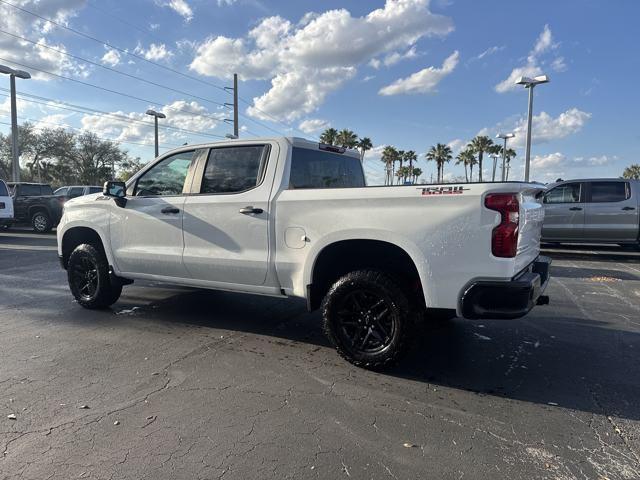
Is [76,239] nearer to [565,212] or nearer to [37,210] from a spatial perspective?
[565,212]

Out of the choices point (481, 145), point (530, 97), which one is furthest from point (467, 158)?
point (530, 97)

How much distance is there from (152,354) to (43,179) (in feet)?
219

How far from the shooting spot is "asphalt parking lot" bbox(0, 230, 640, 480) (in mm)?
2559

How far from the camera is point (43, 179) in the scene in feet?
198

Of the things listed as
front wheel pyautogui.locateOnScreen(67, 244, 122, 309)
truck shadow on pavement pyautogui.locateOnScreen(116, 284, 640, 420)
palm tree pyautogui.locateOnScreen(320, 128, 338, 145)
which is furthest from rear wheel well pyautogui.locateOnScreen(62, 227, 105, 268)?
palm tree pyautogui.locateOnScreen(320, 128, 338, 145)

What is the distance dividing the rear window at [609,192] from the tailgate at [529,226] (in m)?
7.93

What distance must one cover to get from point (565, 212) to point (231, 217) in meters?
9.37

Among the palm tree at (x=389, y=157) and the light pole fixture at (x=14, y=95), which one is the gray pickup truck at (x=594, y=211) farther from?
the palm tree at (x=389, y=157)

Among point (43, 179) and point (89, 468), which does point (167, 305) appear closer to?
point (89, 468)

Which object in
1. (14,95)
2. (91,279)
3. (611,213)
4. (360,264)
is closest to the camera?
(360,264)

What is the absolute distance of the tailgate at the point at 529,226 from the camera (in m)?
3.36

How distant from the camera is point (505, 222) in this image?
3189 millimetres

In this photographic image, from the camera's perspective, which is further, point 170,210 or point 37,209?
point 37,209

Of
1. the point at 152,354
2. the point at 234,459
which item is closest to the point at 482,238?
the point at 234,459
